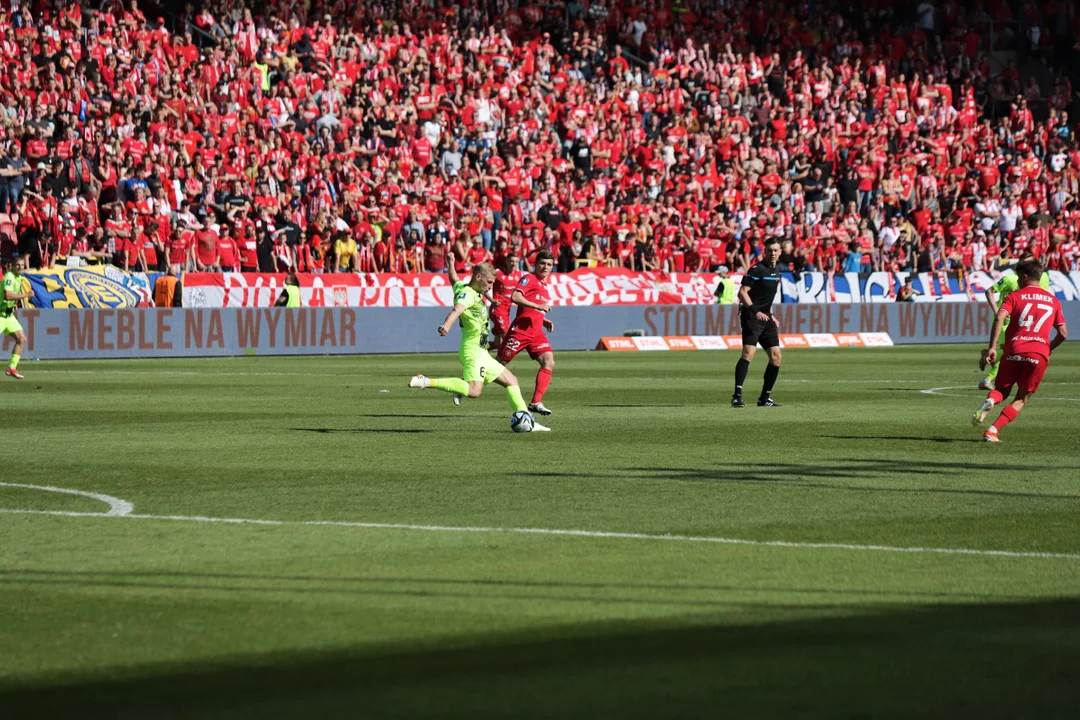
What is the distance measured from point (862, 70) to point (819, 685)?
45.6 metres

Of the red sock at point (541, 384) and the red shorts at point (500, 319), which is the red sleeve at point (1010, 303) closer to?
the red sock at point (541, 384)

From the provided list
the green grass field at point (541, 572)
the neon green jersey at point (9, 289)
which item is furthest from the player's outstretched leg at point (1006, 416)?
the neon green jersey at point (9, 289)

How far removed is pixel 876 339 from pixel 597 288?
754cm

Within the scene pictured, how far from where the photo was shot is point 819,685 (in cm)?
552

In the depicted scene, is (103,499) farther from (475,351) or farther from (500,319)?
(500,319)

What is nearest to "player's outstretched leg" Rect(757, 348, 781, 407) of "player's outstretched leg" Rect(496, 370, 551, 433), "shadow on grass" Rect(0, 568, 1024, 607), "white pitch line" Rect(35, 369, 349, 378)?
"player's outstretched leg" Rect(496, 370, 551, 433)

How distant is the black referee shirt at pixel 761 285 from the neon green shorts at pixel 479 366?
5056mm

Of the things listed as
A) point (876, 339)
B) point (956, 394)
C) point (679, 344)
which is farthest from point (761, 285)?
point (876, 339)

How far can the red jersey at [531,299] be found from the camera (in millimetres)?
18594

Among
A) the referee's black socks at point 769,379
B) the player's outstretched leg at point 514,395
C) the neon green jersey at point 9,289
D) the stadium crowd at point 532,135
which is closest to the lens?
the player's outstretched leg at point 514,395

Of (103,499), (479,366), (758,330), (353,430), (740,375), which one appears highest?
(758,330)

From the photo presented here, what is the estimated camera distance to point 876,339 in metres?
42.4

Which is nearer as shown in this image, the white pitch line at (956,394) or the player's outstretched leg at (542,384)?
the player's outstretched leg at (542,384)

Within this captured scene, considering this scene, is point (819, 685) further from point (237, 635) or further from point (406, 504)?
point (406, 504)
